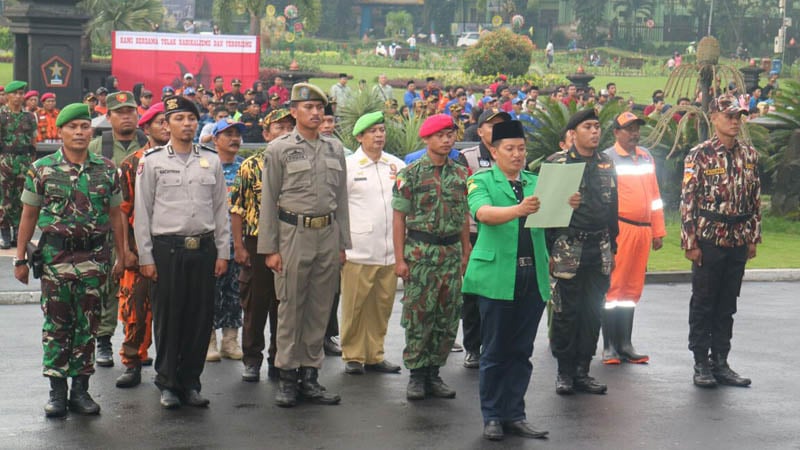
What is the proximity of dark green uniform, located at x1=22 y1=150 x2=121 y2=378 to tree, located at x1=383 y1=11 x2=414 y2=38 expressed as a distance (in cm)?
8726

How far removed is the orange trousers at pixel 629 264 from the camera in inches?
396

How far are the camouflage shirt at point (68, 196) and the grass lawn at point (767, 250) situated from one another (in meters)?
8.47

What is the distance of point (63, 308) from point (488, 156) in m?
3.72

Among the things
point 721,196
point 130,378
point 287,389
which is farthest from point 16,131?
point 721,196

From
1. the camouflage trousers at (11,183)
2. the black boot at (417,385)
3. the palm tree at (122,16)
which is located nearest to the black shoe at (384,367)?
the black boot at (417,385)

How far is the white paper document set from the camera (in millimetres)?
7160

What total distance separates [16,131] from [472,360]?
8040mm

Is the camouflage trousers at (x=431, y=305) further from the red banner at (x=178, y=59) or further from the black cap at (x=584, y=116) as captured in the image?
the red banner at (x=178, y=59)

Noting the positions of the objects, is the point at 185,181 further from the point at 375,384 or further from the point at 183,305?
the point at 375,384

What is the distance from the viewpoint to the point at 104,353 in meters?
9.55

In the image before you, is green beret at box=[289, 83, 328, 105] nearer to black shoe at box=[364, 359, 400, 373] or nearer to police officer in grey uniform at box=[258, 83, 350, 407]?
→ police officer in grey uniform at box=[258, 83, 350, 407]

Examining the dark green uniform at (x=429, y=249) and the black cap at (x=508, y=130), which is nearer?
the black cap at (x=508, y=130)

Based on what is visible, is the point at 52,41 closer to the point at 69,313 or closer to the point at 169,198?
the point at 169,198

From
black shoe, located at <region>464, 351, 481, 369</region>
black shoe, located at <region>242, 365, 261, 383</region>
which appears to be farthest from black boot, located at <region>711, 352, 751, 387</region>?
black shoe, located at <region>242, 365, 261, 383</region>
